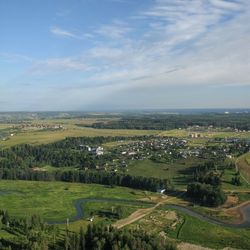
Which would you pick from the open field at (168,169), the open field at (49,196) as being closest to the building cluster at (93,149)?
the open field at (168,169)

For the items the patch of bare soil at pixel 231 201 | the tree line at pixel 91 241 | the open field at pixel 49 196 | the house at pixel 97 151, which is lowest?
the open field at pixel 49 196

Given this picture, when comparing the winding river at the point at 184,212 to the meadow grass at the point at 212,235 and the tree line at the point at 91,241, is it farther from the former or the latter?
the tree line at the point at 91,241

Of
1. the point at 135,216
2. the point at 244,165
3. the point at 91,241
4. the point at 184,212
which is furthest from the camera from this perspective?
the point at 244,165

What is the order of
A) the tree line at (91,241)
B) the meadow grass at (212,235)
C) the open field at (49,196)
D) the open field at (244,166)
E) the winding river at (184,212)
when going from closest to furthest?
the tree line at (91,241)
the meadow grass at (212,235)
the winding river at (184,212)
the open field at (49,196)
the open field at (244,166)

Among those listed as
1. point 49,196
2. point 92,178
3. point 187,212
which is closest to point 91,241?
point 187,212

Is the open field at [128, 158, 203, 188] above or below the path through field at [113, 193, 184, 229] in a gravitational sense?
above

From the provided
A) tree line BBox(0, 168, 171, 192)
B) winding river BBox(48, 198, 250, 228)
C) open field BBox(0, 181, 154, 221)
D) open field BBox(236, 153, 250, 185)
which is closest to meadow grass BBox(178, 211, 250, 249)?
winding river BBox(48, 198, 250, 228)

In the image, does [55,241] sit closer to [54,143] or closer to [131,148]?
[131,148]

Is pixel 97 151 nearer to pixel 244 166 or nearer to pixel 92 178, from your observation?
pixel 92 178

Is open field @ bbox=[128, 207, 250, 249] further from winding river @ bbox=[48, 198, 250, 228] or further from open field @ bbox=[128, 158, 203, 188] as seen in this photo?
open field @ bbox=[128, 158, 203, 188]

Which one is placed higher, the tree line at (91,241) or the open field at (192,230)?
the tree line at (91,241)
